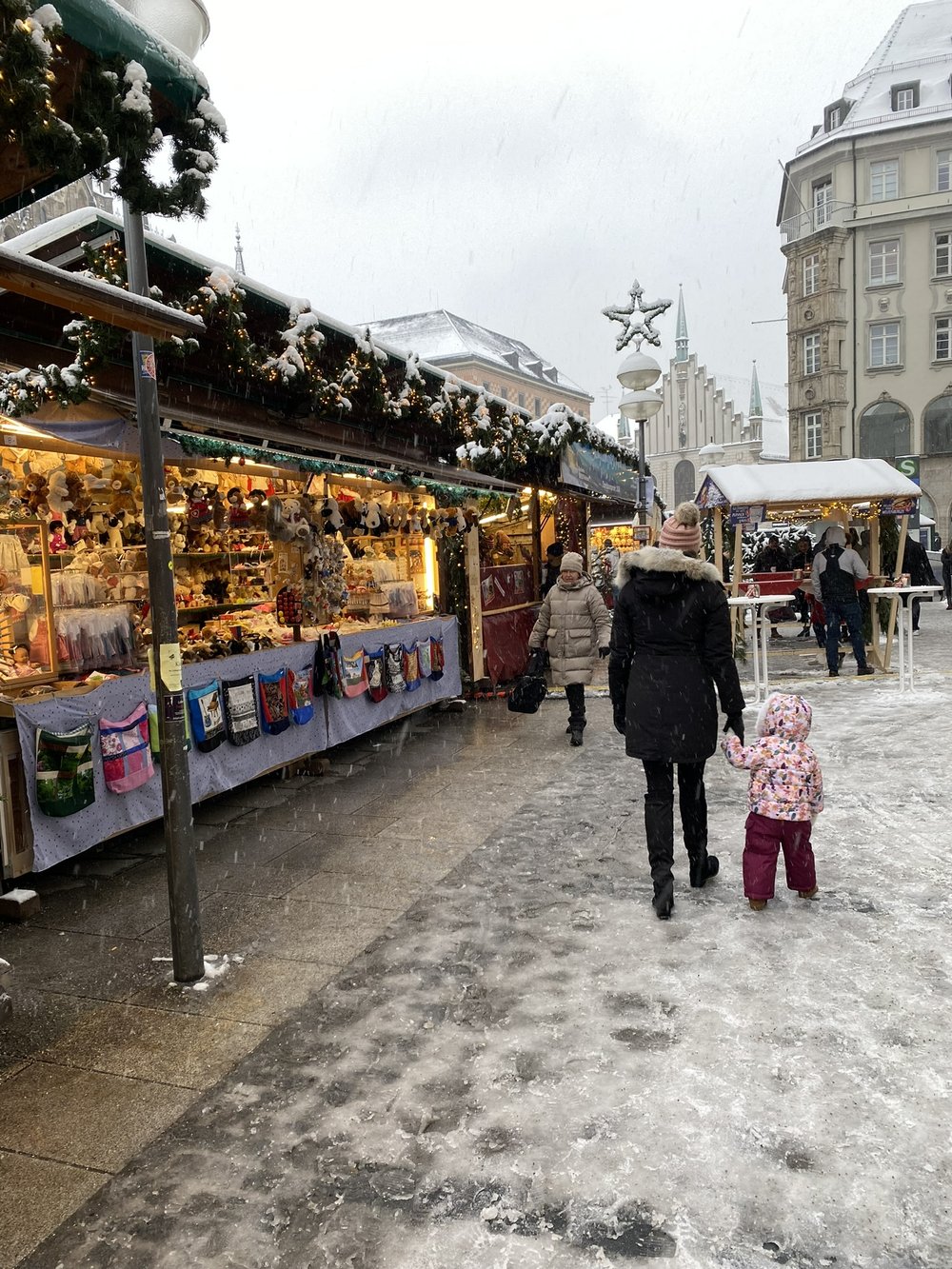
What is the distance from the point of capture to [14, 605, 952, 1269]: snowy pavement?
2299mm

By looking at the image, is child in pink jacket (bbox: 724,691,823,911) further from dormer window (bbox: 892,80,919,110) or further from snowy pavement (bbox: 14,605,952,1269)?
dormer window (bbox: 892,80,919,110)

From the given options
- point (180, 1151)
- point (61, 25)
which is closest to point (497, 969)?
point (180, 1151)

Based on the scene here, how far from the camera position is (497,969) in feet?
12.5

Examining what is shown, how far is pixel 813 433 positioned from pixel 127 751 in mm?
44140

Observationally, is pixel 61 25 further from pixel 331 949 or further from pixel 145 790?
pixel 145 790

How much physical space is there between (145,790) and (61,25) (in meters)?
4.08

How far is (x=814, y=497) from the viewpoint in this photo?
11.6 m

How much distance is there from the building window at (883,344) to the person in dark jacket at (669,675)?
43.0m

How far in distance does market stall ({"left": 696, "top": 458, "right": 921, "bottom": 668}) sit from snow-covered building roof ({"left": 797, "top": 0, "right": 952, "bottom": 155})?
122 ft

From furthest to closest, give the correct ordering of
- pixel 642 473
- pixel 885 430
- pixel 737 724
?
pixel 885 430 < pixel 642 473 < pixel 737 724

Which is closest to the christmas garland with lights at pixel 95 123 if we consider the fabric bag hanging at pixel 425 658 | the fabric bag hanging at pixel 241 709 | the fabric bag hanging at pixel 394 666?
the fabric bag hanging at pixel 241 709

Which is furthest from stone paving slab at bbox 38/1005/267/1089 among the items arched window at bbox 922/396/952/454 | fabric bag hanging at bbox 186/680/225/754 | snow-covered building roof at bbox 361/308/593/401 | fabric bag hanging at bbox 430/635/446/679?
snow-covered building roof at bbox 361/308/593/401

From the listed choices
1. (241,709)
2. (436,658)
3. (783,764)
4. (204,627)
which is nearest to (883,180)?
(436,658)

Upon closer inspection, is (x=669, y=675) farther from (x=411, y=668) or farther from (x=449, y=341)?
(x=449, y=341)
